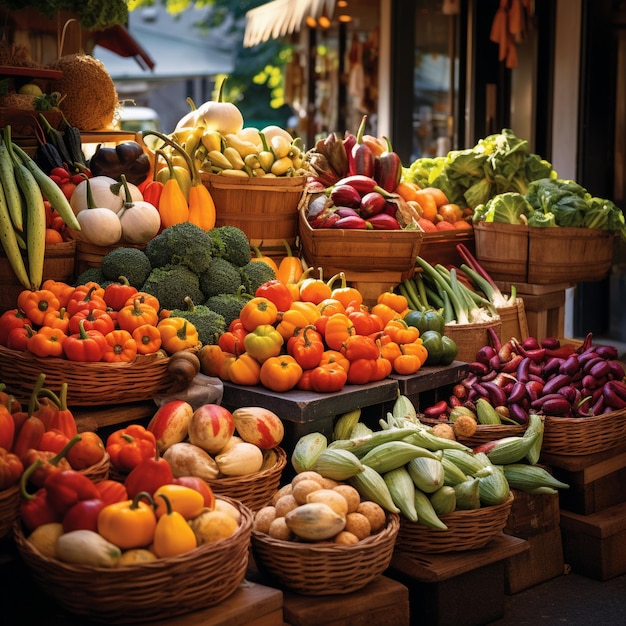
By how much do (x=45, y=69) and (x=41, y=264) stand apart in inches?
75.6

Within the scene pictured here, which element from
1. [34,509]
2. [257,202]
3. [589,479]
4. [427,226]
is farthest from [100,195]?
[589,479]

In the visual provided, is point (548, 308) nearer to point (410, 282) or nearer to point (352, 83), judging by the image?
point (410, 282)

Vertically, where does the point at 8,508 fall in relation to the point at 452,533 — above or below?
above

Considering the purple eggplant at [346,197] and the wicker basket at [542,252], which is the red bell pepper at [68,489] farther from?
the wicker basket at [542,252]

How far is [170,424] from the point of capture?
11.6ft

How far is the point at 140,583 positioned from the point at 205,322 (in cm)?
164

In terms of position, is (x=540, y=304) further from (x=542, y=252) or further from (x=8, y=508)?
(x=8, y=508)

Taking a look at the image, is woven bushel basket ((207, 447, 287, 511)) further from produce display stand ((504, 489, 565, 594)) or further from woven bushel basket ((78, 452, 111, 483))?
produce display stand ((504, 489, 565, 594))

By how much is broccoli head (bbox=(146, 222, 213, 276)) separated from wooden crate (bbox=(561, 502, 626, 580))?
6.64 feet

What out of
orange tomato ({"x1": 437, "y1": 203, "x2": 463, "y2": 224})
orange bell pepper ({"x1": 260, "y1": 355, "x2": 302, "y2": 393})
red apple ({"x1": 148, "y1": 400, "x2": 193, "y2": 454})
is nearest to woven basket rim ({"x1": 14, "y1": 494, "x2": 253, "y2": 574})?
red apple ({"x1": 148, "y1": 400, "x2": 193, "y2": 454})

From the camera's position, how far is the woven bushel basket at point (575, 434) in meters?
4.29

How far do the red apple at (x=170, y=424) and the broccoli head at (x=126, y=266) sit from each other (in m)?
0.87

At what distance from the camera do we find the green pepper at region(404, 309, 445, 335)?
457 cm

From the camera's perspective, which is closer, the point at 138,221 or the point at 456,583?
the point at 456,583
